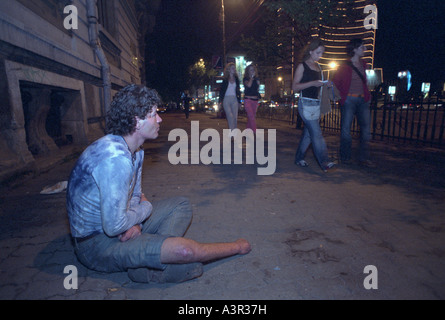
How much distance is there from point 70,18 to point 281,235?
924 cm

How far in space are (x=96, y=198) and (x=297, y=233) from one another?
2.00 meters

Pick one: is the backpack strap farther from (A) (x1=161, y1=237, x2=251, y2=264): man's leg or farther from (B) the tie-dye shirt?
(B) the tie-dye shirt

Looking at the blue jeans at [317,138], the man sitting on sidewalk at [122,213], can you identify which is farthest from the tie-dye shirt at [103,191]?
the blue jeans at [317,138]

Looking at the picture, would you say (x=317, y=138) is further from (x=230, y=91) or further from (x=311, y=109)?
(x=230, y=91)

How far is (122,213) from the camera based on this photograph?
1.89 meters

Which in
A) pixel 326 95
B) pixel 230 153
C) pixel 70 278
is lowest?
pixel 70 278

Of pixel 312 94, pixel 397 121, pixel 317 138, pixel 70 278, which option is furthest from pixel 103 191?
pixel 397 121

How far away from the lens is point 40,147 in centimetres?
684

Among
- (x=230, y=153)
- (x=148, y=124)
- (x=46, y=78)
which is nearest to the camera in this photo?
(x=148, y=124)

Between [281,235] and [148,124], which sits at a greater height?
[148,124]

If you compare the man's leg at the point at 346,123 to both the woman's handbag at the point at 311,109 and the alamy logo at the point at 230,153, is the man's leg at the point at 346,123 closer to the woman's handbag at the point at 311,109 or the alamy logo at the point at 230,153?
the woman's handbag at the point at 311,109

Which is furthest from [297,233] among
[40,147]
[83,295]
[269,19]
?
[269,19]

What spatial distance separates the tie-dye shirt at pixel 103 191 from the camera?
6.01 ft

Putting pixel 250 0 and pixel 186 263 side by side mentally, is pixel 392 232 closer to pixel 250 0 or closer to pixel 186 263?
pixel 186 263
